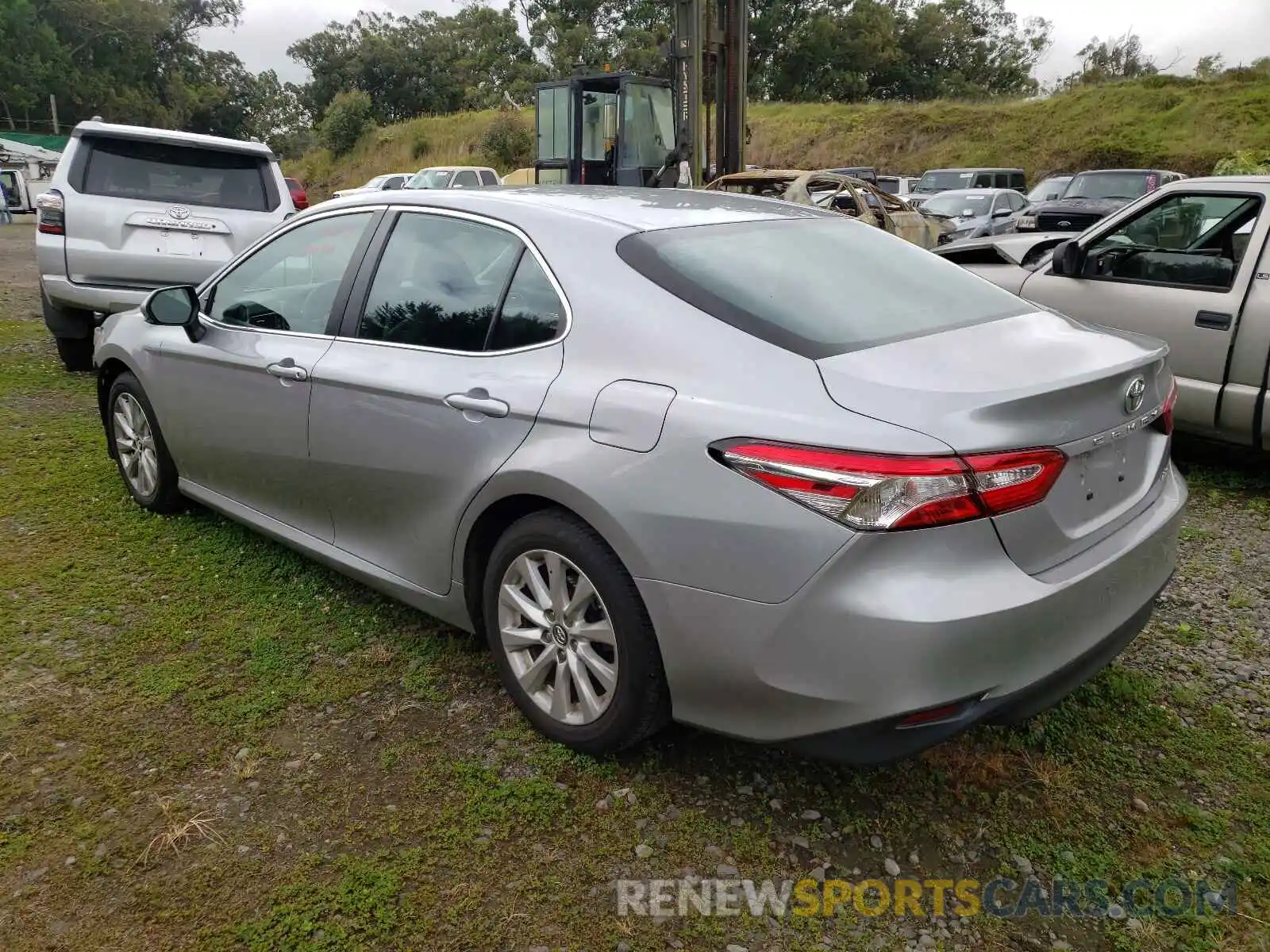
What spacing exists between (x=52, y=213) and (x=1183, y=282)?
24.0 ft

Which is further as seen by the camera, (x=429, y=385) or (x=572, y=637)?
(x=429, y=385)

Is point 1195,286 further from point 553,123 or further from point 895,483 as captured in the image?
point 553,123

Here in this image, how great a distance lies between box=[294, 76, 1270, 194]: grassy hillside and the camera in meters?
29.6

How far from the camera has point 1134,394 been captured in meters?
2.53

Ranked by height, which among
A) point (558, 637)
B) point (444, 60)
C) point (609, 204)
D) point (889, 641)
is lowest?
point (558, 637)

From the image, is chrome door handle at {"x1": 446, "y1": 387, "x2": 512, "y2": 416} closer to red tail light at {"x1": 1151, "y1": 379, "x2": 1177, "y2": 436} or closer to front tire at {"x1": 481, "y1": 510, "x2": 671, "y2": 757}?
front tire at {"x1": 481, "y1": 510, "x2": 671, "y2": 757}

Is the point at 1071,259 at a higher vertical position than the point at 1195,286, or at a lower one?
higher

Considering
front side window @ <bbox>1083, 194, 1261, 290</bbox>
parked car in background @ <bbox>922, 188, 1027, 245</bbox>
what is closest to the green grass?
front side window @ <bbox>1083, 194, 1261, 290</bbox>

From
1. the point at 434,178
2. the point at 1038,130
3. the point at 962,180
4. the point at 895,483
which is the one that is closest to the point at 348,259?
the point at 895,483

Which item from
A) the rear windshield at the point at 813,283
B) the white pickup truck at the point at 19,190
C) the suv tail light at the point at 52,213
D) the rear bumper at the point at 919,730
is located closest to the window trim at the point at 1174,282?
the rear windshield at the point at 813,283

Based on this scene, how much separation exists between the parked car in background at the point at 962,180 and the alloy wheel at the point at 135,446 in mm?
22317

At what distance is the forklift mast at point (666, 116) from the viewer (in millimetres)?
11672

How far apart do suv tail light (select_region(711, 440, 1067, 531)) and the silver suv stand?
6.03 meters

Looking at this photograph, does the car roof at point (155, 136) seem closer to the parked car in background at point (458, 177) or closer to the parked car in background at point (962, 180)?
Result: the parked car in background at point (458, 177)
